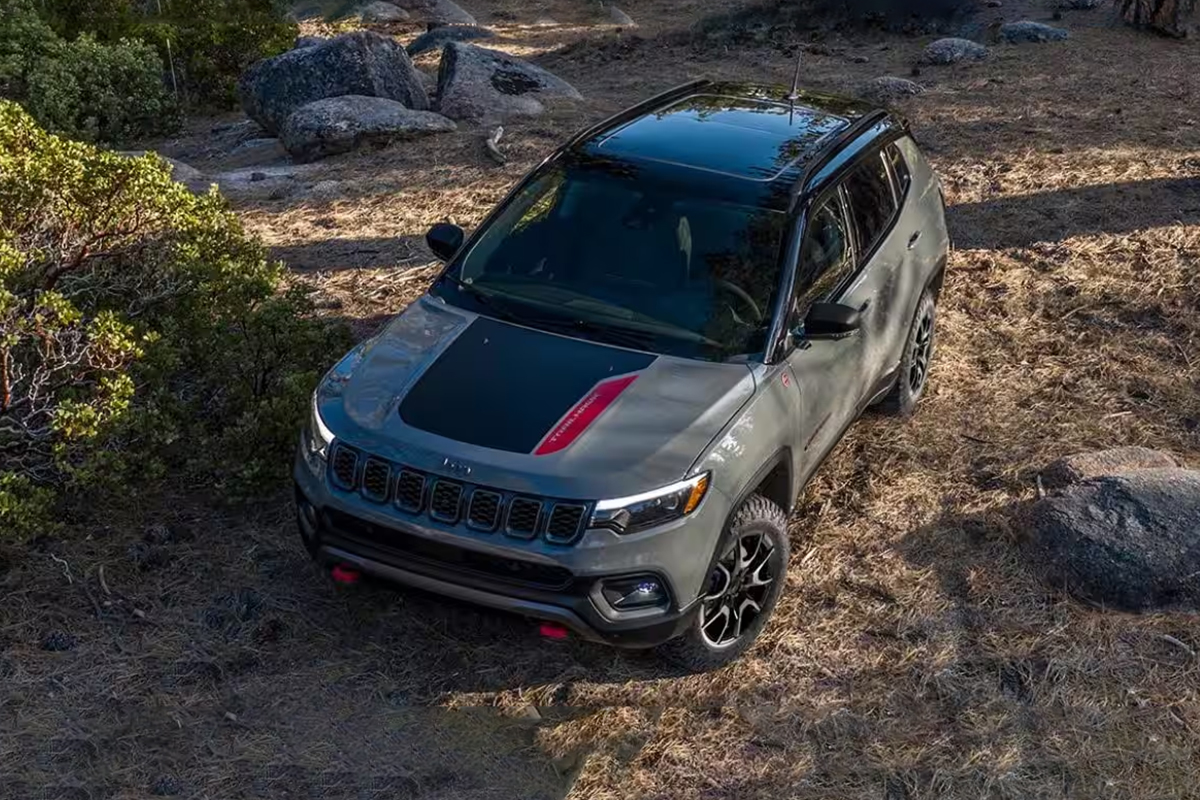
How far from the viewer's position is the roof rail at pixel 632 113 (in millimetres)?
5711

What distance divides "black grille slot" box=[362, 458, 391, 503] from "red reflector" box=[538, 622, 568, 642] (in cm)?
74

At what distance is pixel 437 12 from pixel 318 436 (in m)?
19.8

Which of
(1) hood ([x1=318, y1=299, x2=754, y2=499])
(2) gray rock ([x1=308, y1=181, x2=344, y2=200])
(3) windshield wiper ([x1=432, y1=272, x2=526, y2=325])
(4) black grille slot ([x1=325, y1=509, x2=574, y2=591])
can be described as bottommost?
(2) gray rock ([x1=308, y1=181, x2=344, y2=200])

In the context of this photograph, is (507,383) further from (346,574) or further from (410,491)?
(346,574)

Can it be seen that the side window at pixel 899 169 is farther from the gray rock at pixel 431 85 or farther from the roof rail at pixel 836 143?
the gray rock at pixel 431 85

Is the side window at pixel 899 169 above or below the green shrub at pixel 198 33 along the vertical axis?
above

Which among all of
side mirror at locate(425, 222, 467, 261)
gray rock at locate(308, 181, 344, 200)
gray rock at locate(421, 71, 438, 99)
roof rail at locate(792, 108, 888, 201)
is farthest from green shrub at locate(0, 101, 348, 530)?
gray rock at locate(421, 71, 438, 99)

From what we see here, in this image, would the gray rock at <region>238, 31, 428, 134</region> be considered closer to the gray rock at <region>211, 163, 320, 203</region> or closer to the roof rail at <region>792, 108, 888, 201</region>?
the gray rock at <region>211, 163, 320, 203</region>

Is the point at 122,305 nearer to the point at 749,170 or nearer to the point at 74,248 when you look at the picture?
the point at 74,248

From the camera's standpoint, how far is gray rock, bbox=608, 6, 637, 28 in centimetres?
2077

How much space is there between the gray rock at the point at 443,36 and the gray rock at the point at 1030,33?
8438mm

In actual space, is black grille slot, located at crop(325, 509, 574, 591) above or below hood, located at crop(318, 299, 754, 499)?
below

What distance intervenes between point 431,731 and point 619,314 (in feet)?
6.04

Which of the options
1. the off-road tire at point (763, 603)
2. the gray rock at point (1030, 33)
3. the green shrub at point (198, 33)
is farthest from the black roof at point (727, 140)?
the green shrub at point (198, 33)
